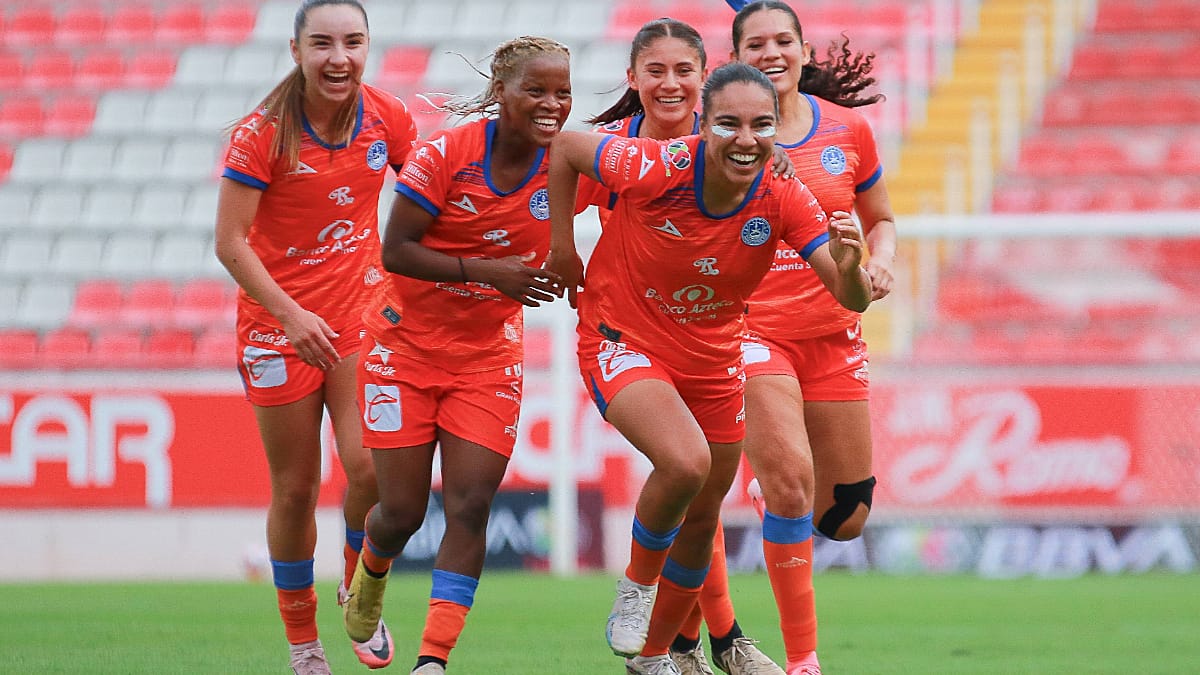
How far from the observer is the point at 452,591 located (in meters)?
4.86

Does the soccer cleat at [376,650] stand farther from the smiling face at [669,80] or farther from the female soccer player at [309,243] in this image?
the smiling face at [669,80]

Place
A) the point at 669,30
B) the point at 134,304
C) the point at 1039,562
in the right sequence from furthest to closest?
the point at 134,304, the point at 1039,562, the point at 669,30

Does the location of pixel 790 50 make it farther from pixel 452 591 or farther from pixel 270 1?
pixel 270 1

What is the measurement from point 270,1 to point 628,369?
13.0 metres

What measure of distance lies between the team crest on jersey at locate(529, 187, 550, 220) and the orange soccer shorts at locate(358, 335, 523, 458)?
0.51 metres

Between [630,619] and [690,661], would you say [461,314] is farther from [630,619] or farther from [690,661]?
[690,661]

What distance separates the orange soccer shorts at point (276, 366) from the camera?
564 centimetres

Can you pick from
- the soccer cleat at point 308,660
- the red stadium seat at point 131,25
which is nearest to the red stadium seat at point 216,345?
the red stadium seat at point 131,25

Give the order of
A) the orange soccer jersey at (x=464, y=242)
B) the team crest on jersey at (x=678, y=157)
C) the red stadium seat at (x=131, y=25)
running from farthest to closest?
the red stadium seat at (x=131, y=25), the orange soccer jersey at (x=464, y=242), the team crest on jersey at (x=678, y=157)

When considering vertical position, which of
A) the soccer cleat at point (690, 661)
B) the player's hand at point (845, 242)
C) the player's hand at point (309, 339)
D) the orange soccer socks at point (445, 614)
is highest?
the player's hand at point (845, 242)

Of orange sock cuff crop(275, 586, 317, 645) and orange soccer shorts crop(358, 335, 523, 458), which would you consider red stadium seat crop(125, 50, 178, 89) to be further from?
orange soccer shorts crop(358, 335, 523, 458)

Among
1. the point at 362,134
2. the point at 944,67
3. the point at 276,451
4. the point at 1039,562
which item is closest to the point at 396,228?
the point at 362,134

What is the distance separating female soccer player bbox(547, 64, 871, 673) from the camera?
4.79 metres

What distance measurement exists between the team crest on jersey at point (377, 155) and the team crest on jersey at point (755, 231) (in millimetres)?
1442
